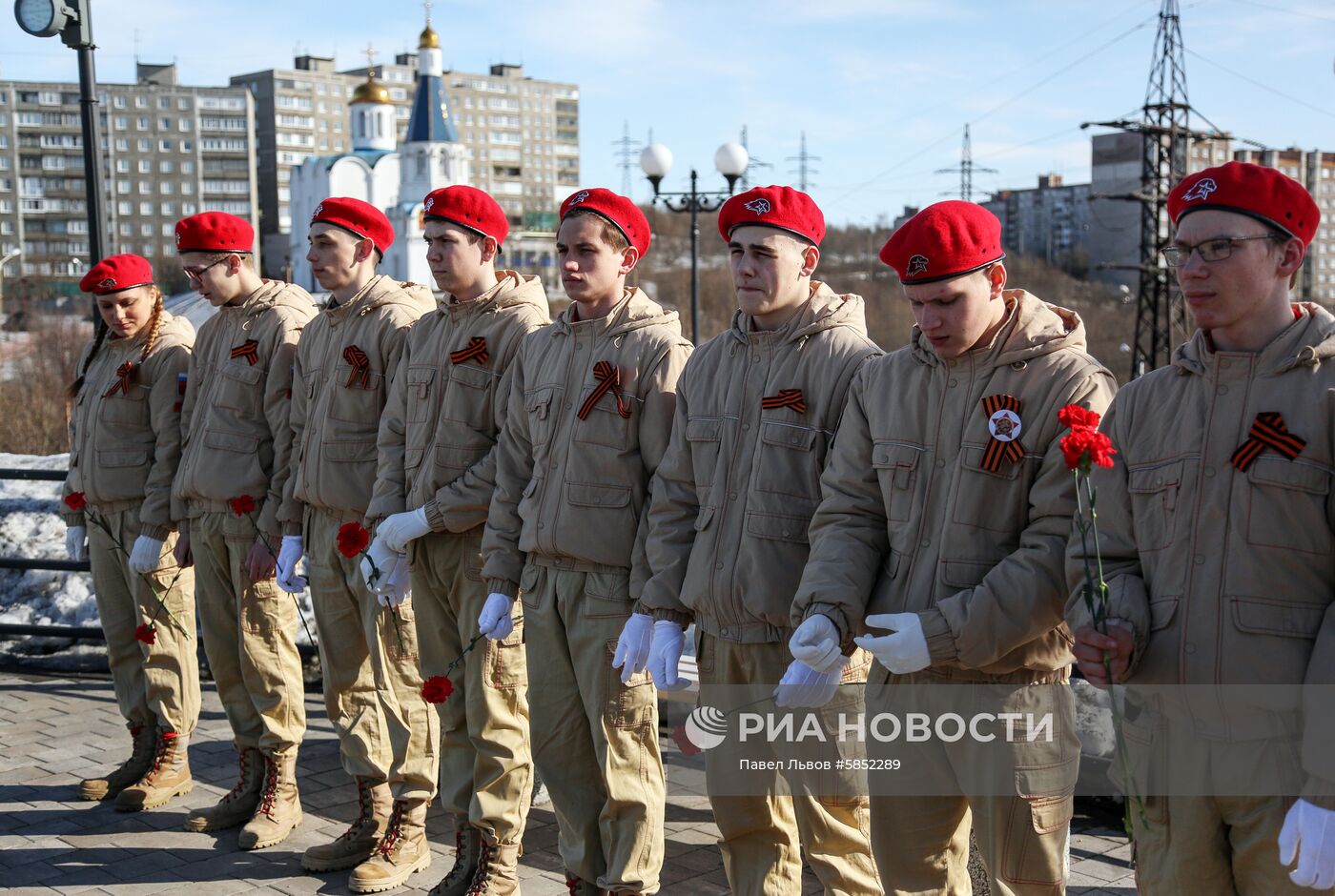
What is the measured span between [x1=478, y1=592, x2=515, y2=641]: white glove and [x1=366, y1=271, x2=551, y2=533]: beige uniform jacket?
13.4 inches

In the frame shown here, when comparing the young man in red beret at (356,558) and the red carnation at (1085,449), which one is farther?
the young man in red beret at (356,558)

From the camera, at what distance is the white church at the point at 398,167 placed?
197ft

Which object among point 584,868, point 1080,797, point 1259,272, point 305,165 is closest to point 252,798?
point 584,868

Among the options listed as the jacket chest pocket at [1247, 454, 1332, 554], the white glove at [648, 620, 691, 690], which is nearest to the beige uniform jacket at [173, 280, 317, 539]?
the white glove at [648, 620, 691, 690]

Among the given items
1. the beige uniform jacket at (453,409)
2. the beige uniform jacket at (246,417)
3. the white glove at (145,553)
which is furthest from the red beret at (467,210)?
the white glove at (145,553)

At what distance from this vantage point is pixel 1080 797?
205 inches

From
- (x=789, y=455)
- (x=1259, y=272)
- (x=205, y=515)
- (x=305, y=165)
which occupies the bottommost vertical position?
(x=205, y=515)

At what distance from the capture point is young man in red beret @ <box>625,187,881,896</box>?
12.1ft

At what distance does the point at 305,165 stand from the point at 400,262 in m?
12.7

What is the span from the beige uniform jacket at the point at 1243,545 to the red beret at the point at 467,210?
2.61 m

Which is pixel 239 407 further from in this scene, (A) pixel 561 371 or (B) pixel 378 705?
(A) pixel 561 371

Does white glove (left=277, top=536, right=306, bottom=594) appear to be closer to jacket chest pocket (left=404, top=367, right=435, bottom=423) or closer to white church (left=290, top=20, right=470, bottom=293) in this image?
jacket chest pocket (left=404, top=367, right=435, bottom=423)

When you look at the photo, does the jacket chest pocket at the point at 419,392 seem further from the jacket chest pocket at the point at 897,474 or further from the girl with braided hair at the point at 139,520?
the jacket chest pocket at the point at 897,474

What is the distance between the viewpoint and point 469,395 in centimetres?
474
